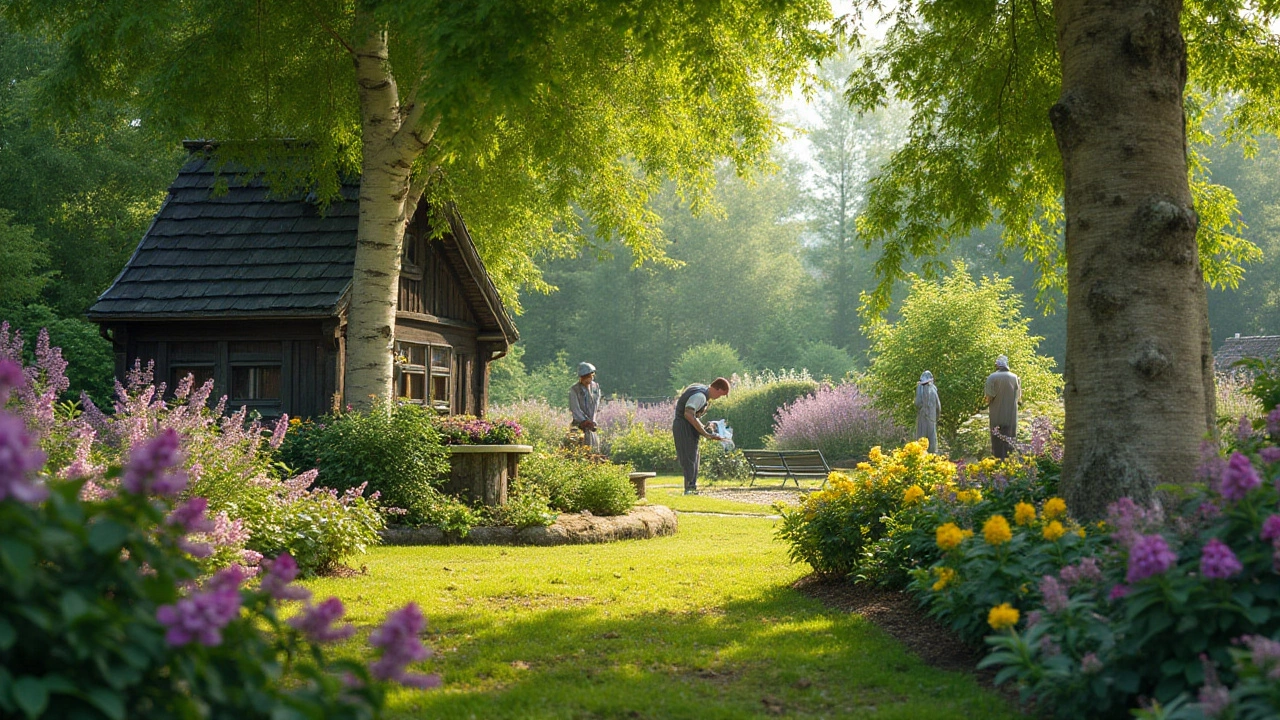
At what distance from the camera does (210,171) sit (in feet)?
51.2

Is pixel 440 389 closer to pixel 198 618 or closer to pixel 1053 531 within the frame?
pixel 1053 531

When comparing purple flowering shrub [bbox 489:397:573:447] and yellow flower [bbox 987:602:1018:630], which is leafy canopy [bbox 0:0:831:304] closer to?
yellow flower [bbox 987:602:1018:630]

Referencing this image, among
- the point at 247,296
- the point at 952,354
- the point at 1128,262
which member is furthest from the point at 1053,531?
the point at 952,354

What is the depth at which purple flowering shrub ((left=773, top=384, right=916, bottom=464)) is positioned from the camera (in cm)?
2566

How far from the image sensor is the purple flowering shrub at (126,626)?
6.01ft

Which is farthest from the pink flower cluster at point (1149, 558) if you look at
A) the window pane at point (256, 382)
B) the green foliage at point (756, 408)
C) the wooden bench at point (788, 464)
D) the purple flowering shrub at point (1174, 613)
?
the green foliage at point (756, 408)

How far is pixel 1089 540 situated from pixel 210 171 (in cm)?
1439

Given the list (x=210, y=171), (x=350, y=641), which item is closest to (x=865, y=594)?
(x=350, y=641)

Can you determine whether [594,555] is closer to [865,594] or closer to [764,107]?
[865,594]

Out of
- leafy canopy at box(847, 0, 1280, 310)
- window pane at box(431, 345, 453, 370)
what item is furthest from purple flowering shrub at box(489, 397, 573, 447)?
leafy canopy at box(847, 0, 1280, 310)

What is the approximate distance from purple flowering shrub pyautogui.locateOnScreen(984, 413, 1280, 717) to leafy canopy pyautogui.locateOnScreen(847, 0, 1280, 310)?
20.4ft

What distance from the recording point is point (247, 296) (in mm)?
13344

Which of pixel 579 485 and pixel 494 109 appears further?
pixel 579 485

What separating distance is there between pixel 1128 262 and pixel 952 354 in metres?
17.2
